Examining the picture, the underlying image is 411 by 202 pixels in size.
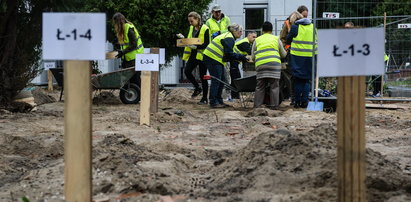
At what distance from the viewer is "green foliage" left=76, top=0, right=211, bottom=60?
19609mm

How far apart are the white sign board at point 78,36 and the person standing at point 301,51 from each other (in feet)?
27.1

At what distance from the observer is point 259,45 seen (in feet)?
37.7

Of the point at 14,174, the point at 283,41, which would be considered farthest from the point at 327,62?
the point at 283,41

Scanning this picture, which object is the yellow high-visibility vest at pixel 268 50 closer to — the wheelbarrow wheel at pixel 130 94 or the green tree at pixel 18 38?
the wheelbarrow wheel at pixel 130 94

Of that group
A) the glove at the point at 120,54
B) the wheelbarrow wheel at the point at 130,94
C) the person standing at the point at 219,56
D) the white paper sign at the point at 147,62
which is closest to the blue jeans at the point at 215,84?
the person standing at the point at 219,56

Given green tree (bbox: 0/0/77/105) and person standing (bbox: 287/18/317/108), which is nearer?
green tree (bbox: 0/0/77/105)

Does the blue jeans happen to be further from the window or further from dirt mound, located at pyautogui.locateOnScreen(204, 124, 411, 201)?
the window

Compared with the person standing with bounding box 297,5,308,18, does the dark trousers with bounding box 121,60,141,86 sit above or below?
below

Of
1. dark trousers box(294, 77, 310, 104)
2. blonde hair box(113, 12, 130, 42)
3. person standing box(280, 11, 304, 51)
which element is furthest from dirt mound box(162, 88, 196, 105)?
dark trousers box(294, 77, 310, 104)

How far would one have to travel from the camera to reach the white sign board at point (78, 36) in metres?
3.65

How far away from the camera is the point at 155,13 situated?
65.6 ft

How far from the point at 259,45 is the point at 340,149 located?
8229 mm

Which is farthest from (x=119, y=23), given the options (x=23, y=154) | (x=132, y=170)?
(x=132, y=170)

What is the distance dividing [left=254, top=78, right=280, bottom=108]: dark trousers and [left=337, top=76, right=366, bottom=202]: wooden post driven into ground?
8139 mm
